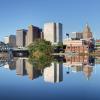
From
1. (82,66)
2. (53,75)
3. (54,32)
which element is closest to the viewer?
(53,75)

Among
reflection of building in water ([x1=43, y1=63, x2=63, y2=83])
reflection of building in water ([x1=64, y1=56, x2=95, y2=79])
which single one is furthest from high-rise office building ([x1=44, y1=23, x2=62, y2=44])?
Result: reflection of building in water ([x1=43, y1=63, x2=63, y2=83])

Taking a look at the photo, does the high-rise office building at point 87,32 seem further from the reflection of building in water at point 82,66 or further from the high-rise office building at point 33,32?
the reflection of building in water at point 82,66

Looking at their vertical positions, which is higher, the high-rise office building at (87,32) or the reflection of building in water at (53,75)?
the high-rise office building at (87,32)

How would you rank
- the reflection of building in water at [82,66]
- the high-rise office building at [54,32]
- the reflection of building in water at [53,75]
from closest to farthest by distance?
the reflection of building in water at [53,75], the reflection of building in water at [82,66], the high-rise office building at [54,32]

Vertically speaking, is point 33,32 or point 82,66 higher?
point 33,32

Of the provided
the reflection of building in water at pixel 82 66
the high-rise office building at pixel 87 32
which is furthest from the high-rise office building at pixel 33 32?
the reflection of building in water at pixel 82 66

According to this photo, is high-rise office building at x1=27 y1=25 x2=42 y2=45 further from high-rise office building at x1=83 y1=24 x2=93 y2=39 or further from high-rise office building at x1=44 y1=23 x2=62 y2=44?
high-rise office building at x1=83 y1=24 x2=93 y2=39

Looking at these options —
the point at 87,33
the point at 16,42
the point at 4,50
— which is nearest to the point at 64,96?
the point at 4,50

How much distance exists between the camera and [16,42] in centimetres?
19038

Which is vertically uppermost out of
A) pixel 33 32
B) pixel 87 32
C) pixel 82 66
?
pixel 87 32

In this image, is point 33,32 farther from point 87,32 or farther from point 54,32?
point 87,32

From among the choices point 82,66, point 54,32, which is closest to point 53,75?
point 82,66

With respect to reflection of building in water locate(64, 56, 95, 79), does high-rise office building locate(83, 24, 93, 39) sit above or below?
above

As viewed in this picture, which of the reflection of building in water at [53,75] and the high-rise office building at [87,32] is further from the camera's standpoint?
the high-rise office building at [87,32]
